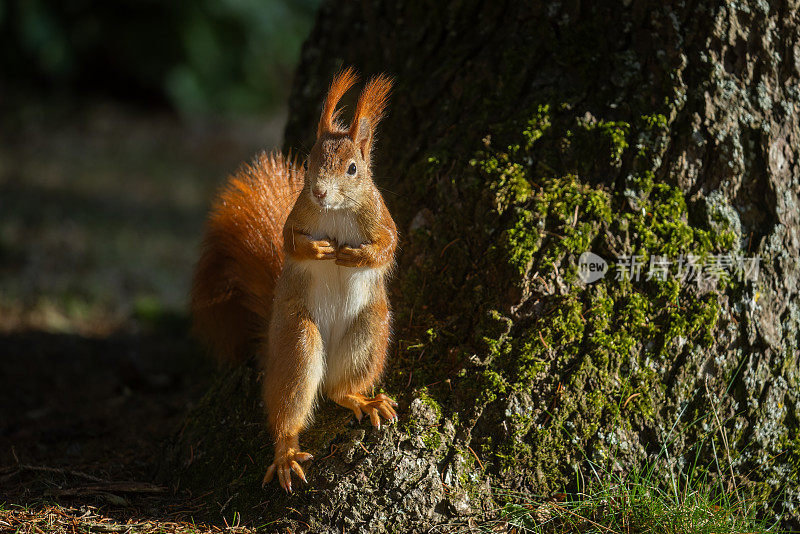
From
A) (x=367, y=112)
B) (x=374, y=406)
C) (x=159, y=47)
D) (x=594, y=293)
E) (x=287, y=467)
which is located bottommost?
(x=287, y=467)

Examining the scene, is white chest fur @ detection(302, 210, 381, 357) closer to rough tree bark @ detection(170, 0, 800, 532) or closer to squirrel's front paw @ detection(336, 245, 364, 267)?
squirrel's front paw @ detection(336, 245, 364, 267)

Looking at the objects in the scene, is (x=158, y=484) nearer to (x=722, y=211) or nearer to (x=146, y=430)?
(x=146, y=430)

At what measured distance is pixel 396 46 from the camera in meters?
2.59

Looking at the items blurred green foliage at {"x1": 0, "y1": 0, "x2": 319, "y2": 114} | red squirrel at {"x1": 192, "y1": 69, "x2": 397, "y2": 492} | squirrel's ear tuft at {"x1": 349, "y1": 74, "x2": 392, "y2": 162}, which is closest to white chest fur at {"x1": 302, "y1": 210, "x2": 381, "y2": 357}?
red squirrel at {"x1": 192, "y1": 69, "x2": 397, "y2": 492}

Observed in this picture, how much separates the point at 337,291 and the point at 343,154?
1.17ft

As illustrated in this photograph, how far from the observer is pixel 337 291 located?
6.15 ft

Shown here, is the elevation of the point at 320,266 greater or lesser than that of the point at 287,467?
greater

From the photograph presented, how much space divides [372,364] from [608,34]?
117 cm

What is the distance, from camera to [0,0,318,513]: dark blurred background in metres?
2.78

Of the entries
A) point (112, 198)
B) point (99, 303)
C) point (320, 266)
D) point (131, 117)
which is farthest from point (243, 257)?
point (131, 117)

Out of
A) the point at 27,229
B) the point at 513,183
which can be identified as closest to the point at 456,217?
the point at 513,183

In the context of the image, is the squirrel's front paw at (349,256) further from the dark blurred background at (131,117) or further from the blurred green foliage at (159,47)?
the blurred green foliage at (159,47)
